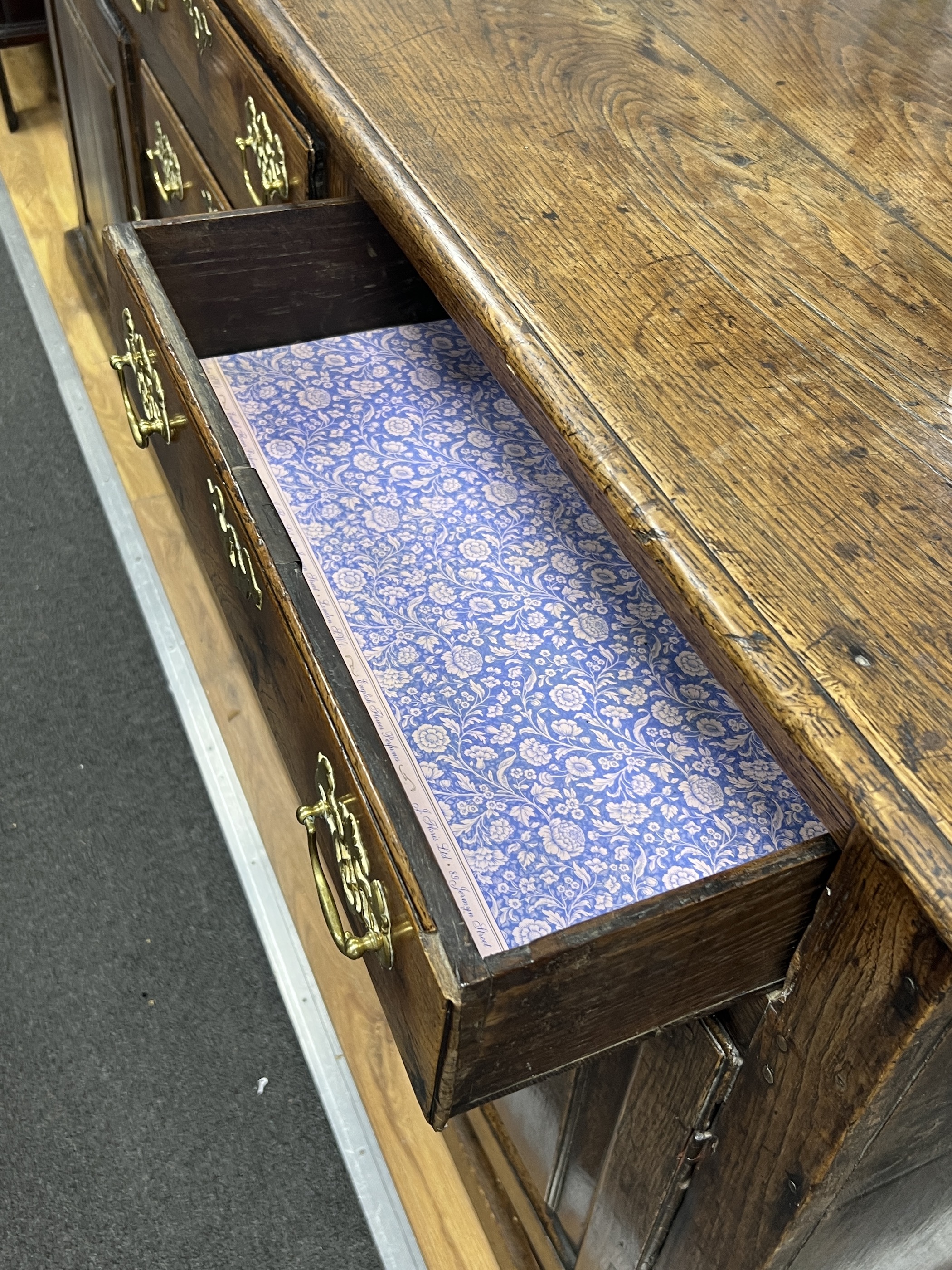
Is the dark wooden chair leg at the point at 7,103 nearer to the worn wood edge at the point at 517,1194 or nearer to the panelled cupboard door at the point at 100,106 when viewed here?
the panelled cupboard door at the point at 100,106

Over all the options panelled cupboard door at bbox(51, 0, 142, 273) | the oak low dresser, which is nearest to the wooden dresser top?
the oak low dresser

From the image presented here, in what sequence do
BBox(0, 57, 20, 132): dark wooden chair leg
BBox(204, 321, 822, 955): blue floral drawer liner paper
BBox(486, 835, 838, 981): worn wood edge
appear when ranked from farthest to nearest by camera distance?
BBox(0, 57, 20, 132): dark wooden chair leg < BBox(204, 321, 822, 955): blue floral drawer liner paper < BBox(486, 835, 838, 981): worn wood edge

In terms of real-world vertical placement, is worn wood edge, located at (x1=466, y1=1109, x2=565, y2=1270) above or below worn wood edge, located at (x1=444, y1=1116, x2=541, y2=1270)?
above

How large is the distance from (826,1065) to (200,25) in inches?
32.6

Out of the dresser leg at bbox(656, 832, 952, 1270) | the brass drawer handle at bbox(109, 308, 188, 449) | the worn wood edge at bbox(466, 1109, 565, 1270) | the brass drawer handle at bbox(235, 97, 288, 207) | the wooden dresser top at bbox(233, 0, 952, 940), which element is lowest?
the worn wood edge at bbox(466, 1109, 565, 1270)

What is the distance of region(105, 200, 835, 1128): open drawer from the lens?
41 centimetres

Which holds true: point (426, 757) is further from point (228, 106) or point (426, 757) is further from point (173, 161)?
point (173, 161)

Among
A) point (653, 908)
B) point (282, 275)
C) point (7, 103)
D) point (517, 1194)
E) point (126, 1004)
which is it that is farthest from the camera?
point (7, 103)

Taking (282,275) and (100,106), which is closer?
Answer: (282,275)

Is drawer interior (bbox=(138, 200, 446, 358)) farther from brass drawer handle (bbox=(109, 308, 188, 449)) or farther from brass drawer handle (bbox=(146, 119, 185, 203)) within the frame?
brass drawer handle (bbox=(146, 119, 185, 203))

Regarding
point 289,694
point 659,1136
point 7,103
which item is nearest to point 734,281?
point 289,694

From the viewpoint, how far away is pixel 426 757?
1.80ft

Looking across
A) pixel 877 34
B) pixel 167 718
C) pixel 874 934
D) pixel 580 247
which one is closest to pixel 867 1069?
pixel 874 934

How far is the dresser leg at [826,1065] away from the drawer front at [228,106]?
57 centimetres
